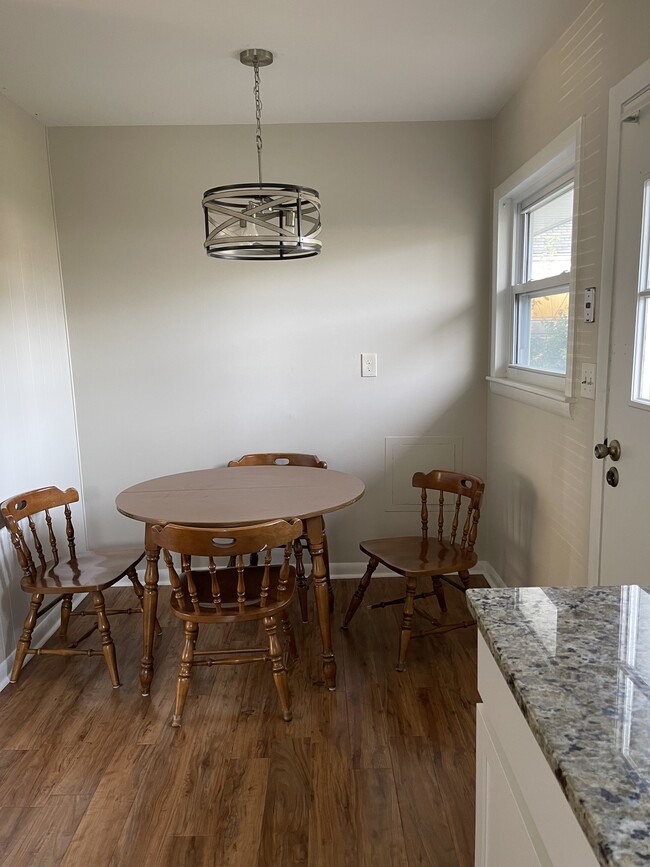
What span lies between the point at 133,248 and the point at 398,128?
1.48 meters

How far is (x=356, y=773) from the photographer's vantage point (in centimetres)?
195

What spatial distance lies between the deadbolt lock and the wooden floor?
3.31 ft

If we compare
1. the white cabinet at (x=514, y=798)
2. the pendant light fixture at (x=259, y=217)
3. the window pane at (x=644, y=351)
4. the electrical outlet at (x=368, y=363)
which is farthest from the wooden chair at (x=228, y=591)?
the electrical outlet at (x=368, y=363)

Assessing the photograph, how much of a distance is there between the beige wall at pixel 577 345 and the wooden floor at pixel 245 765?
0.59m

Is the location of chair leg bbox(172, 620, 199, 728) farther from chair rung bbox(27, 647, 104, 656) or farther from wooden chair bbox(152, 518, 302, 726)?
chair rung bbox(27, 647, 104, 656)

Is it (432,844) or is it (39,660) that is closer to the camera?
(432,844)

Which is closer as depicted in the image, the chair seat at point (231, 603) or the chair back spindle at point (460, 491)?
the chair seat at point (231, 603)

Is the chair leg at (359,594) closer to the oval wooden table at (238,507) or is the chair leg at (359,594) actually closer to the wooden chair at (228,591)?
the oval wooden table at (238,507)

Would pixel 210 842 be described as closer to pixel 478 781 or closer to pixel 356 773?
pixel 356 773

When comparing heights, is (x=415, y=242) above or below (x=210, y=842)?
above

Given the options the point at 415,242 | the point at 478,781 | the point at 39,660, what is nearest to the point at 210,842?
the point at 478,781

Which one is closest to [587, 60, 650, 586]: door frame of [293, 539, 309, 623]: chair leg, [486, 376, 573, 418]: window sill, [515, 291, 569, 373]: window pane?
[486, 376, 573, 418]: window sill

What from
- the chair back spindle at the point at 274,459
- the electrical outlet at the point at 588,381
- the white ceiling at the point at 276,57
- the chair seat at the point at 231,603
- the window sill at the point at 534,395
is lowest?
the chair seat at the point at 231,603

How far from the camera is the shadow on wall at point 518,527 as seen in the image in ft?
9.27
